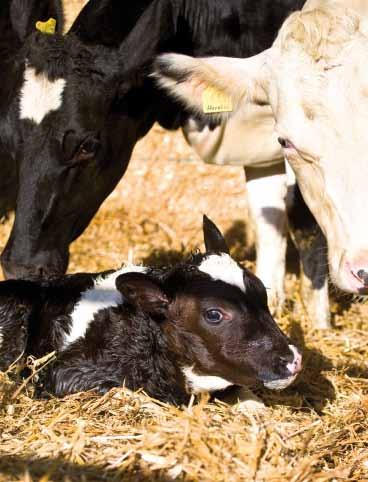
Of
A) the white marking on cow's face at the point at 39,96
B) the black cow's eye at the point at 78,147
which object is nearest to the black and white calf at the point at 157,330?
the black cow's eye at the point at 78,147

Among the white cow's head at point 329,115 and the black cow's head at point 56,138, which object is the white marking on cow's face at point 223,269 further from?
the black cow's head at point 56,138

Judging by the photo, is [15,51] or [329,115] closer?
[329,115]

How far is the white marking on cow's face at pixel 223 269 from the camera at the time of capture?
433cm

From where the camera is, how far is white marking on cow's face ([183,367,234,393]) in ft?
14.6

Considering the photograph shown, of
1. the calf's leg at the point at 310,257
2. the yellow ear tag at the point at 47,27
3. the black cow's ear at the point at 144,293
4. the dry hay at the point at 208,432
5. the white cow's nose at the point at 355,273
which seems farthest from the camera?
the calf's leg at the point at 310,257

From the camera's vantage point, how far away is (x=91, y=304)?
15.5 feet

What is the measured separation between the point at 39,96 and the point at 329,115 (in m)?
1.62

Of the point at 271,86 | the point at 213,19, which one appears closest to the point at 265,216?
the point at 213,19

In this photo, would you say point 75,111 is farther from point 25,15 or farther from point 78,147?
point 25,15

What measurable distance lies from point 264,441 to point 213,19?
2.82 m

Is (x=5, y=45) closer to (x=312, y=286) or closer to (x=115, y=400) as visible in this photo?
(x=312, y=286)

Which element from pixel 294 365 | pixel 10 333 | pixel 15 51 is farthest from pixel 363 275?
pixel 15 51

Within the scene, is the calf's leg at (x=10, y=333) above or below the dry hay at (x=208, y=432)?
above

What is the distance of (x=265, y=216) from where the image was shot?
645 centimetres
